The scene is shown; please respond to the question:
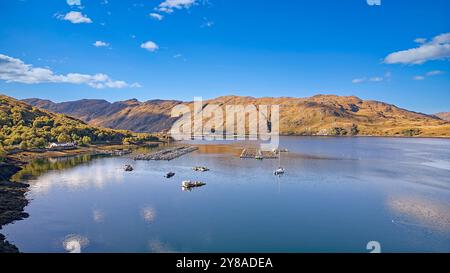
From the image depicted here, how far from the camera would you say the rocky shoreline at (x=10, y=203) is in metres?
43.0

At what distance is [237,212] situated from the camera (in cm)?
6066

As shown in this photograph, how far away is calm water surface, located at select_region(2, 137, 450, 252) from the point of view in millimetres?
45438

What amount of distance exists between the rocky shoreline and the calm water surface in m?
1.82

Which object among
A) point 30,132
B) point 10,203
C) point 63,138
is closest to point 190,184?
point 10,203

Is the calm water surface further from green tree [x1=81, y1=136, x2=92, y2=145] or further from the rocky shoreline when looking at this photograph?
green tree [x1=81, y1=136, x2=92, y2=145]

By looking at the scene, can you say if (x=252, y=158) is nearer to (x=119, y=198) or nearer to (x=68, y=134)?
(x=119, y=198)

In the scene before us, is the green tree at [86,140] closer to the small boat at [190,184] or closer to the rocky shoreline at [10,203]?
the rocky shoreline at [10,203]

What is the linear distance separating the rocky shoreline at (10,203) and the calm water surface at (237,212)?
182cm

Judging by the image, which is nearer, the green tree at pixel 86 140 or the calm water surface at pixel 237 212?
the calm water surface at pixel 237 212

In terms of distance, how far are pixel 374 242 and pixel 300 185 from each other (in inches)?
1594

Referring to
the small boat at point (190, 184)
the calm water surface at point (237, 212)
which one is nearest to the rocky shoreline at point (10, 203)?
the calm water surface at point (237, 212)

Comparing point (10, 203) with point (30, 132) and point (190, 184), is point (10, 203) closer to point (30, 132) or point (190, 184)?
point (190, 184)
